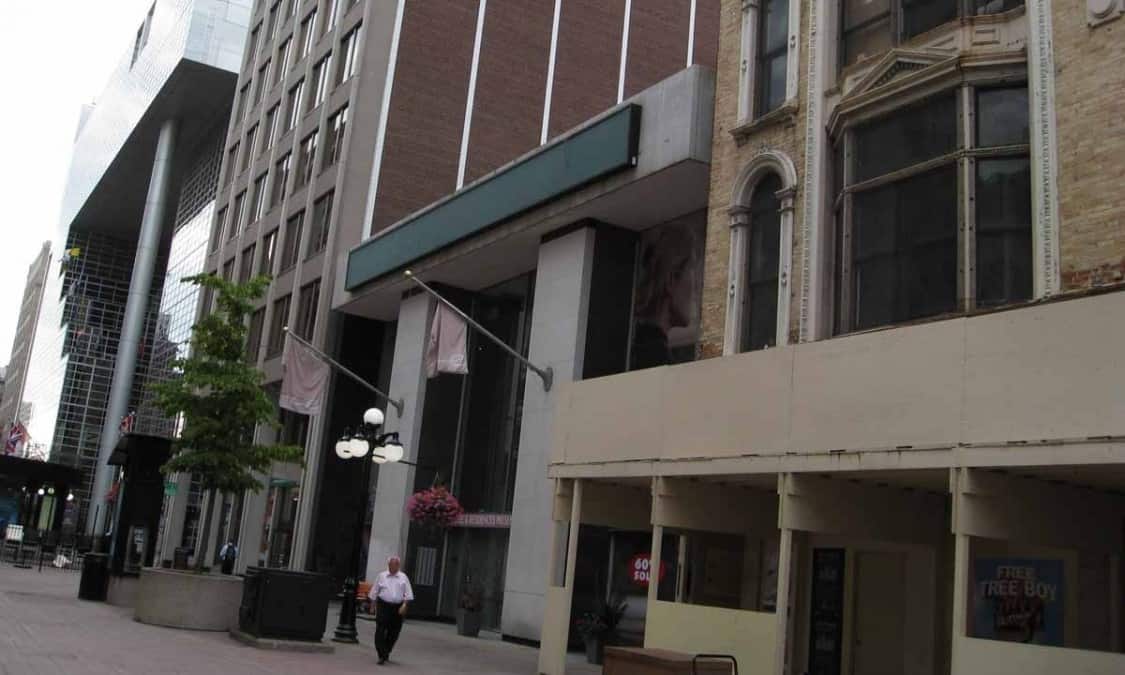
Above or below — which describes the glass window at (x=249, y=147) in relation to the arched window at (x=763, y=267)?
above

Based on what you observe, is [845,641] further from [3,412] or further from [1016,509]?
[3,412]

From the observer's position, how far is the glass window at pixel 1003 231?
14805mm

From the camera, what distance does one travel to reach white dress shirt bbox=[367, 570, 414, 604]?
707 inches

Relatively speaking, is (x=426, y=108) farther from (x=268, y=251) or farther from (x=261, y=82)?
(x=261, y=82)

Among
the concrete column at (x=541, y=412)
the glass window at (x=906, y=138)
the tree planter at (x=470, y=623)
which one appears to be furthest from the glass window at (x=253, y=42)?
the glass window at (x=906, y=138)

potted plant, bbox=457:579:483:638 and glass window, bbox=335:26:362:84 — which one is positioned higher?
glass window, bbox=335:26:362:84

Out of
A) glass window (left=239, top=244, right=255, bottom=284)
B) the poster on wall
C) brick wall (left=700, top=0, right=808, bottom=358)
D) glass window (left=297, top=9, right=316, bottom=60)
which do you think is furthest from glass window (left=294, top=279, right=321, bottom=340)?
A: the poster on wall

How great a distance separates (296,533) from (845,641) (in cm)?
2554

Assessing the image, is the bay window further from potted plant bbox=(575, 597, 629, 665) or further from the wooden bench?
potted plant bbox=(575, 597, 629, 665)

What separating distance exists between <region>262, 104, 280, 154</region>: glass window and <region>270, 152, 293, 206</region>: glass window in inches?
104

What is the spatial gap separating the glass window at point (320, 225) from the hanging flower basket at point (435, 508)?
1639cm

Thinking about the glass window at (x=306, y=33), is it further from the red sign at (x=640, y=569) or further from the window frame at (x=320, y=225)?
the red sign at (x=640, y=569)

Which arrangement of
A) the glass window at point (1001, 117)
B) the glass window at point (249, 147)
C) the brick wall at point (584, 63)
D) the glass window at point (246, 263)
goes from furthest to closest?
1. the glass window at point (249, 147)
2. the glass window at point (246, 263)
3. the brick wall at point (584, 63)
4. the glass window at point (1001, 117)

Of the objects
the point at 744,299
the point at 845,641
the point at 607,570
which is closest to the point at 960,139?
the point at 744,299
